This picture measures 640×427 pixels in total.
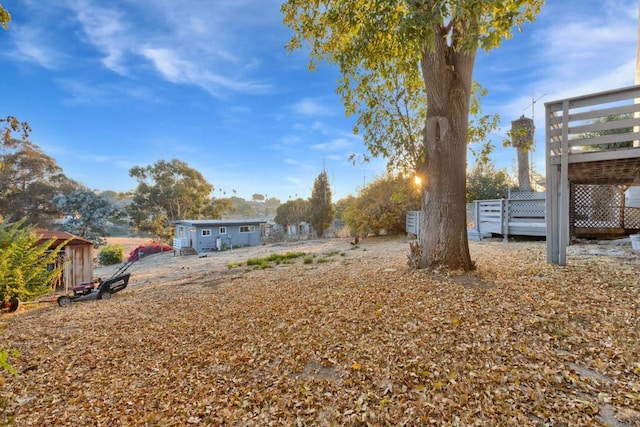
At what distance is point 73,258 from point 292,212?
70.9 ft

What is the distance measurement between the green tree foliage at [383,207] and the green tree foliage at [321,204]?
9.73 meters

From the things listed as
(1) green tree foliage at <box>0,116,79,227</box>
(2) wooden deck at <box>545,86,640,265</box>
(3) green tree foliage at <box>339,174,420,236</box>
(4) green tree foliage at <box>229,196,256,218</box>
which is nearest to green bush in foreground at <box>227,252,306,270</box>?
(2) wooden deck at <box>545,86,640,265</box>

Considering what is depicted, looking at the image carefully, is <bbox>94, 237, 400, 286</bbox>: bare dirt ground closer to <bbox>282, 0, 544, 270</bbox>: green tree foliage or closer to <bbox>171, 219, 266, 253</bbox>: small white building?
<bbox>282, 0, 544, 270</bbox>: green tree foliage

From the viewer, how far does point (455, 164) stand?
437cm

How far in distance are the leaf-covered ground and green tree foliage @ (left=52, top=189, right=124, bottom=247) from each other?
945 inches

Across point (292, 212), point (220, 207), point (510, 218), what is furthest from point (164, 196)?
point (510, 218)

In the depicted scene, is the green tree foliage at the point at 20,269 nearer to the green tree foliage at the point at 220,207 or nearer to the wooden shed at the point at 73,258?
the wooden shed at the point at 73,258

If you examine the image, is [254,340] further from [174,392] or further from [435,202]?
[435,202]

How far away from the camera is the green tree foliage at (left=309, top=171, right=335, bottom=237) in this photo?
25984 millimetres

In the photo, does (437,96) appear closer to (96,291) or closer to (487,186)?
(96,291)

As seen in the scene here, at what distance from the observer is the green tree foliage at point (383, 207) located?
1472cm

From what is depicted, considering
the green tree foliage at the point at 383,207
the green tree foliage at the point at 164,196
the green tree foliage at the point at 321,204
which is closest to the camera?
the green tree foliage at the point at 383,207

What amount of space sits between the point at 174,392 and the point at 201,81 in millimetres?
12297

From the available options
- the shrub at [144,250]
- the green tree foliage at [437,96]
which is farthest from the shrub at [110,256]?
the green tree foliage at [437,96]
